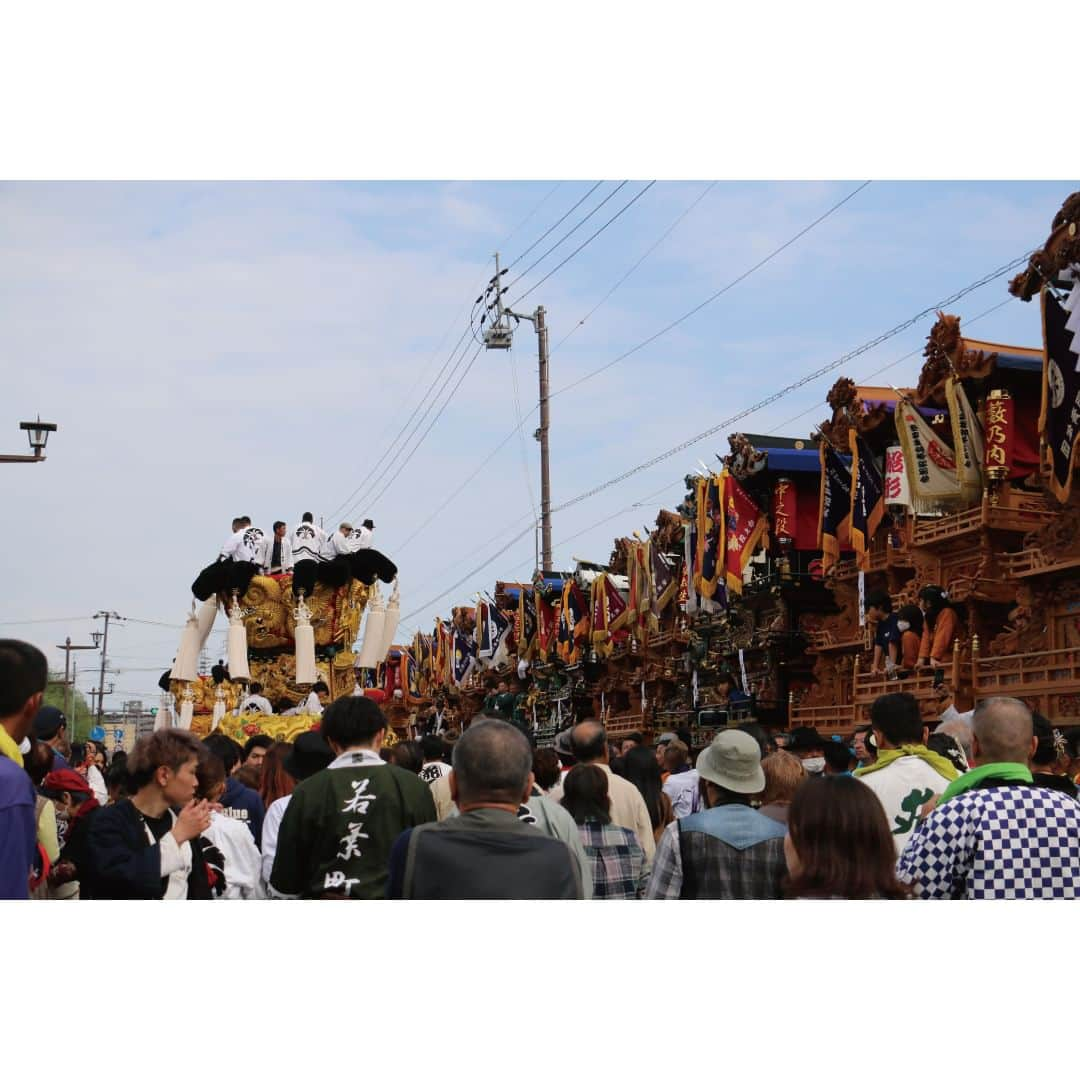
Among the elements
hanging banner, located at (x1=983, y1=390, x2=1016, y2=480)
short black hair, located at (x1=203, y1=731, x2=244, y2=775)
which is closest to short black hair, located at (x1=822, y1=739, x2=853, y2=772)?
short black hair, located at (x1=203, y1=731, x2=244, y2=775)

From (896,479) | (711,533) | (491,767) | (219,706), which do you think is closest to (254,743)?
(491,767)

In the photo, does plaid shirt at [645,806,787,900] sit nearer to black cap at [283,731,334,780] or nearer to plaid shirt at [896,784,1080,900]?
plaid shirt at [896,784,1080,900]

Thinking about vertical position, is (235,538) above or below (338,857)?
above

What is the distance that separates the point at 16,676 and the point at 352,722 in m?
1.62

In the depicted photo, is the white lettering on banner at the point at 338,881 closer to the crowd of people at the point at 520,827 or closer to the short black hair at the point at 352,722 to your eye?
the crowd of people at the point at 520,827

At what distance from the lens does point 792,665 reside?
29000 millimetres

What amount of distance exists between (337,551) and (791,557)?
14.4 metres

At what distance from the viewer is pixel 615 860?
19.2 ft

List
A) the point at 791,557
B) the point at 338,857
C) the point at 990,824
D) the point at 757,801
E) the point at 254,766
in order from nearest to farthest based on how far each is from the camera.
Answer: the point at 990,824 → the point at 338,857 → the point at 757,801 → the point at 254,766 → the point at 791,557

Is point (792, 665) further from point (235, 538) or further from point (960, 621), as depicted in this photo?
point (235, 538)

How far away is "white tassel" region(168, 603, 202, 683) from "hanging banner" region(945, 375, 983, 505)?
38.1ft

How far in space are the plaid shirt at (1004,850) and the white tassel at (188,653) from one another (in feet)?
44.1
